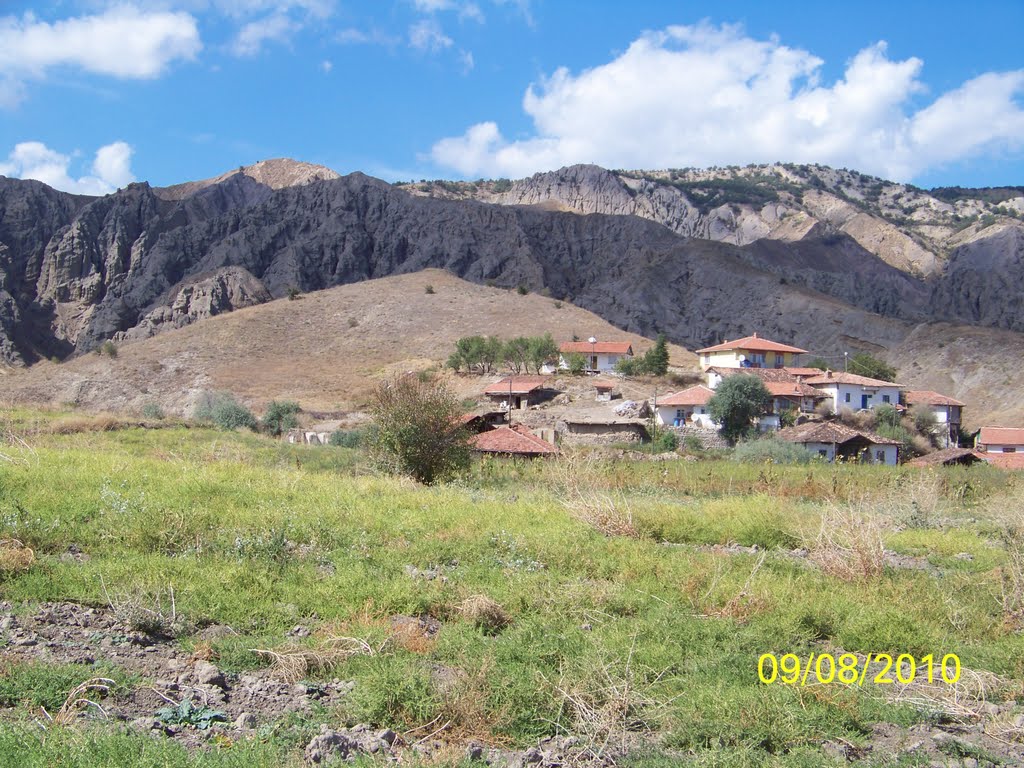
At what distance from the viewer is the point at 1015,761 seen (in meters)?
5.44

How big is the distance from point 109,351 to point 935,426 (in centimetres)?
6517

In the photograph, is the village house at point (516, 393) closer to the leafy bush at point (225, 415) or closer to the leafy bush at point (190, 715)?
the leafy bush at point (225, 415)

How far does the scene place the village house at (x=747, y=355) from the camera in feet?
203

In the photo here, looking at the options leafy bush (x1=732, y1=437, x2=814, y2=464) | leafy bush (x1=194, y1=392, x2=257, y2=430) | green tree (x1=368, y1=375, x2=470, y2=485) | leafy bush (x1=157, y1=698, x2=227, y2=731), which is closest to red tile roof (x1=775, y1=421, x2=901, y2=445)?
leafy bush (x1=732, y1=437, x2=814, y2=464)

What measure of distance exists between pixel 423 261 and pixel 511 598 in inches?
4069

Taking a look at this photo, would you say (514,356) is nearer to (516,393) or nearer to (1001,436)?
(516,393)

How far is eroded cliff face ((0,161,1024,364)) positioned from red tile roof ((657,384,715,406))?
41.9m

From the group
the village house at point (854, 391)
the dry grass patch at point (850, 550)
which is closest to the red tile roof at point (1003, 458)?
the village house at point (854, 391)

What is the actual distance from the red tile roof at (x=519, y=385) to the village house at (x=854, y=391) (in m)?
18.4

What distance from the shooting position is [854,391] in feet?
177

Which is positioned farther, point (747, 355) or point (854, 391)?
point (747, 355)

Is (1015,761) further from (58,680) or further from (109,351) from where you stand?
(109,351)

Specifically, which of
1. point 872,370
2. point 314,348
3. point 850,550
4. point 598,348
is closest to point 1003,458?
point 872,370

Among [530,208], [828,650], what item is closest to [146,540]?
[828,650]
